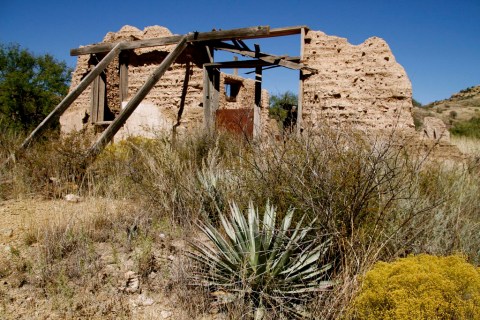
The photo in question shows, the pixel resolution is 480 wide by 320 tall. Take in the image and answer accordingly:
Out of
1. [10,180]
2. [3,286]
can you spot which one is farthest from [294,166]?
[10,180]

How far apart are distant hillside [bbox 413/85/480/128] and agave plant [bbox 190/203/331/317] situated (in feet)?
90.8

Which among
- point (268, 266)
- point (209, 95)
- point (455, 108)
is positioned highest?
point (455, 108)

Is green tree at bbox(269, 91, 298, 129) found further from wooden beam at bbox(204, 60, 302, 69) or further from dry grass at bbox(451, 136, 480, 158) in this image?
dry grass at bbox(451, 136, 480, 158)

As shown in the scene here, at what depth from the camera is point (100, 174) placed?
5250 millimetres

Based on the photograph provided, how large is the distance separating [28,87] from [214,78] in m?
9.85

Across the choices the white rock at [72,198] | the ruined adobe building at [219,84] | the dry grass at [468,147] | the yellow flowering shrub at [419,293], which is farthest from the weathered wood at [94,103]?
the yellow flowering shrub at [419,293]

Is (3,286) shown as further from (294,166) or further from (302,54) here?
(302,54)

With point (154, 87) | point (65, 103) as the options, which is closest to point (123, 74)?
point (154, 87)

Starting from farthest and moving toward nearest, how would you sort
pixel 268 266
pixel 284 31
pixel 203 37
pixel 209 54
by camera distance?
pixel 209 54
pixel 203 37
pixel 284 31
pixel 268 266

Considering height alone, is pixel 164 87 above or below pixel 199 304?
above

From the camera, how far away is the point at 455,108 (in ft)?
122

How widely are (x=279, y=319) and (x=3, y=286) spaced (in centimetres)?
216

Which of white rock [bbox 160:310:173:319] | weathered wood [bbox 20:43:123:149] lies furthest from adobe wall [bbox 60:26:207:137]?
white rock [bbox 160:310:173:319]

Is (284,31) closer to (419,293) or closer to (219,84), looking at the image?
Answer: (219,84)
